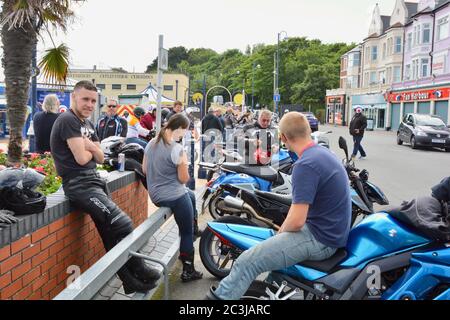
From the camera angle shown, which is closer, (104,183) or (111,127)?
(104,183)

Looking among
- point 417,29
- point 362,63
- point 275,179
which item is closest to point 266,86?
point 362,63

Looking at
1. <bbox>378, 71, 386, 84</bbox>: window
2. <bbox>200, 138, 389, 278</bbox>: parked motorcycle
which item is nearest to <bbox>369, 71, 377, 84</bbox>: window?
<bbox>378, 71, 386, 84</bbox>: window

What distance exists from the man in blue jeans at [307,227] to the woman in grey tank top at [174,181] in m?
1.73

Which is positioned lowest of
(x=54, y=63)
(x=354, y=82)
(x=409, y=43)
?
(x=54, y=63)

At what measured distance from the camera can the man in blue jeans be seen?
310 cm

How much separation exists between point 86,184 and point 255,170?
10.6 ft

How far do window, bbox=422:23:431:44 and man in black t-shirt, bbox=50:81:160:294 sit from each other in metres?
45.5

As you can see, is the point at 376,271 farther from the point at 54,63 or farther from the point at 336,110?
the point at 336,110

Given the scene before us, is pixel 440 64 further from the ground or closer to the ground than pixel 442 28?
closer to the ground

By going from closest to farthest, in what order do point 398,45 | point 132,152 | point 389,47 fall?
point 132,152
point 398,45
point 389,47

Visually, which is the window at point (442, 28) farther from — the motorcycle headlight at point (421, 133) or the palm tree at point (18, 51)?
the palm tree at point (18, 51)

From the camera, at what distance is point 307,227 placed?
127 inches

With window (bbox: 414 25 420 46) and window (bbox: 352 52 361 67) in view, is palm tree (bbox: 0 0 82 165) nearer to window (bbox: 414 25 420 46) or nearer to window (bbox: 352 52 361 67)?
window (bbox: 414 25 420 46)

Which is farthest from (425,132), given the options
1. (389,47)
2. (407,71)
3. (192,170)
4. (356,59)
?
(356,59)
